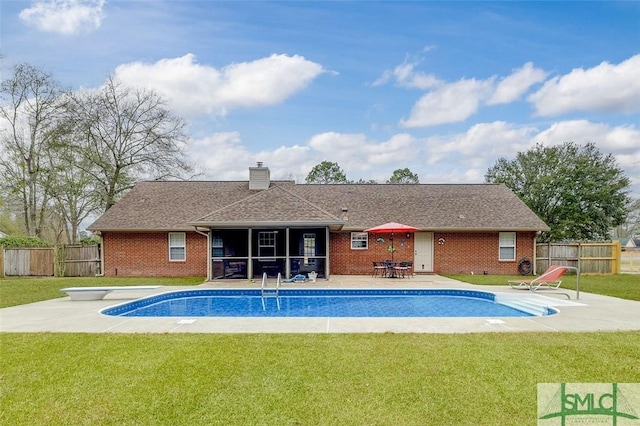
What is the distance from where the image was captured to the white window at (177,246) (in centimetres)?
1886

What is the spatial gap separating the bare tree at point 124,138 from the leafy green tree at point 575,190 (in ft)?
90.5

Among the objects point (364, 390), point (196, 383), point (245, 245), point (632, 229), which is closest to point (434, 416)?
point (364, 390)

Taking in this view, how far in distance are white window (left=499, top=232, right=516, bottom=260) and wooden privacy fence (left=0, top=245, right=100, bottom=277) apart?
19594 mm

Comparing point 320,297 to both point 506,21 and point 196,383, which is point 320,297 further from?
point 506,21

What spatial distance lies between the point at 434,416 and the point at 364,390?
859mm

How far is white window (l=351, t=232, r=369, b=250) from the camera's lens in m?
19.1

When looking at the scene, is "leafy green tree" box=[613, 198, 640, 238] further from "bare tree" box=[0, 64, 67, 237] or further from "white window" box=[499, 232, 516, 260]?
"bare tree" box=[0, 64, 67, 237]

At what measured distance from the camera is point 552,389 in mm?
4516

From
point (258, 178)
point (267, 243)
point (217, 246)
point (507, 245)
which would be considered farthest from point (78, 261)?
point (507, 245)

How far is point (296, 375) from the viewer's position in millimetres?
4918

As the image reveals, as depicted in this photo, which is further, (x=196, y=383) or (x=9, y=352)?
(x=9, y=352)

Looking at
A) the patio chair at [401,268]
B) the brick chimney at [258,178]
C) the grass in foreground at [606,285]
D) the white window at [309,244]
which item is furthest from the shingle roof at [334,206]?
the grass in foreground at [606,285]

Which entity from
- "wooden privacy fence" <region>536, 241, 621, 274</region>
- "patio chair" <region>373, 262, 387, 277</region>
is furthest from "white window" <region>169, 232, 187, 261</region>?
"wooden privacy fence" <region>536, 241, 621, 274</region>

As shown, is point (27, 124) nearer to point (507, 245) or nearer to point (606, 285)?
point (507, 245)
